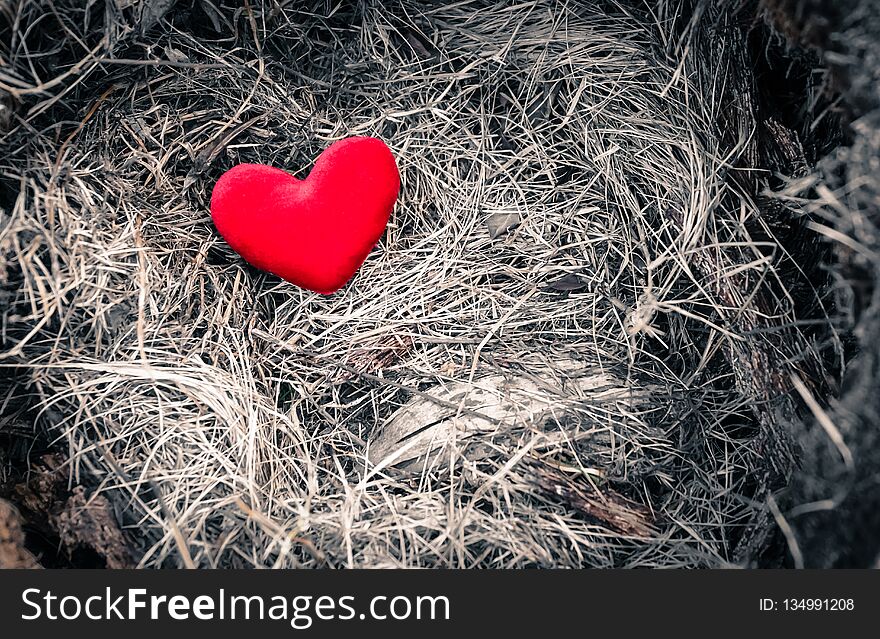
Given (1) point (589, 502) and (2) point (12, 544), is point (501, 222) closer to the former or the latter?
(1) point (589, 502)

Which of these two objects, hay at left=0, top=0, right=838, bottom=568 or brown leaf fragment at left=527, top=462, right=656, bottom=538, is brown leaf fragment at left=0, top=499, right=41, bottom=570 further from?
brown leaf fragment at left=527, top=462, right=656, bottom=538

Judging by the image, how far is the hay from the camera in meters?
1.69

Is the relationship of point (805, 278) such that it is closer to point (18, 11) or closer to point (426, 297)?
point (426, 297)

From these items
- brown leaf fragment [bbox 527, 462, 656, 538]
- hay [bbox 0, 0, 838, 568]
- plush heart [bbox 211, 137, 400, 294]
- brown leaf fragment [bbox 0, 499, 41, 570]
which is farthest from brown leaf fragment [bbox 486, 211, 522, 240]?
brown leaf fragment [bbox 0, 499, 41, 570]

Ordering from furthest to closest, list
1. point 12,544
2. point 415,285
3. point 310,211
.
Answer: point 415,285
point 310,211
point 12,544

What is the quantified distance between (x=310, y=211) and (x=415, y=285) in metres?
0.42

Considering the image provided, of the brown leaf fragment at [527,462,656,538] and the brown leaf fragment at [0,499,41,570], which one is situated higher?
the brown leaf fragment at [527,462,656,538]

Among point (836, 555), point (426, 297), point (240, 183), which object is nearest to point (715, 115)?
point (426, 297)

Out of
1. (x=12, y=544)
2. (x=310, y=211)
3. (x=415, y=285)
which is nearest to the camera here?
(x=12, y=544)

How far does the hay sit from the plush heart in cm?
18

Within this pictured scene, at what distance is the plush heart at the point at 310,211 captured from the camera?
1.73 meters

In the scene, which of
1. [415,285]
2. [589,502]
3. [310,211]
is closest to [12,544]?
[310,211]

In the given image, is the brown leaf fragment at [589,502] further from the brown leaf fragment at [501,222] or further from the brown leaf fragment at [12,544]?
the brown leaf fragment at [12,544]

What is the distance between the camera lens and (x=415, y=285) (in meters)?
1.95
